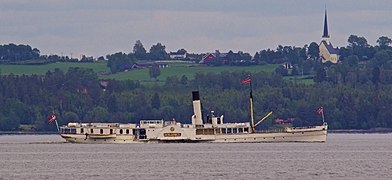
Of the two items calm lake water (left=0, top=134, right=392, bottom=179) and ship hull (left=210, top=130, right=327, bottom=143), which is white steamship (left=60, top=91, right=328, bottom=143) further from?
calm lake water (left=0, top=134, right=392, bottom=179)

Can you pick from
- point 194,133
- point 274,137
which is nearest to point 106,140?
point 194,133

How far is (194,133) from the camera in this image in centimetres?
19488

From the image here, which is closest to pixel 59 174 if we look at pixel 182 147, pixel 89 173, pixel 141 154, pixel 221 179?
pixel 89 173

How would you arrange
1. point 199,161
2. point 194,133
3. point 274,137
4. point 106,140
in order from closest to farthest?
point 199,161 < point 194,133 < point 274,137 < point 106,140

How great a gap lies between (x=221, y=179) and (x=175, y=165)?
69.6 ft

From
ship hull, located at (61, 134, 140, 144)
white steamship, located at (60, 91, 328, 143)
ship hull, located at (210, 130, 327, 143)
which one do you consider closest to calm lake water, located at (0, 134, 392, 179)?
ship hull, located at (61, 134, 140, 144)

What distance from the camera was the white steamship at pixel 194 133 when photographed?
194875 millimetres

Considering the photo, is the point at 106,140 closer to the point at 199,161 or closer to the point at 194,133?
the point at 194,133

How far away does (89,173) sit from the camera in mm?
136875

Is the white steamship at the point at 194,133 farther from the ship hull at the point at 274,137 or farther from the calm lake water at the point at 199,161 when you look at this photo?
the calm lake water at the point at 199,161

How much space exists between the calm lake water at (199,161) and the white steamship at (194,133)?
3.52 feet

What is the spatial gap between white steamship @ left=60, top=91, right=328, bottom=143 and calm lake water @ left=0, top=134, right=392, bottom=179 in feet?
3.52

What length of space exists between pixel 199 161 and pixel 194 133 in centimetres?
3916

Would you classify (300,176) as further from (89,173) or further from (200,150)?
(200,150)
